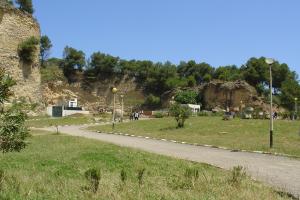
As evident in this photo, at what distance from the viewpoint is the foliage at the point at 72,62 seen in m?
66.4

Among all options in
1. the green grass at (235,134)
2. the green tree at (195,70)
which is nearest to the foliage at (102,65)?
the green tree at (195,70)

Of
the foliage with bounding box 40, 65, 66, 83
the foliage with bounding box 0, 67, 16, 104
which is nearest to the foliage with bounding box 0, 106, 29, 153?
the foliage with bounding box 0, 67, 16, 104

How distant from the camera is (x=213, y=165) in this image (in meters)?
12.1

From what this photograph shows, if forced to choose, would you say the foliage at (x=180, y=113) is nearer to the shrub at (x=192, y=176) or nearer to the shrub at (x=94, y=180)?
the shrub at (x=192, y=176)

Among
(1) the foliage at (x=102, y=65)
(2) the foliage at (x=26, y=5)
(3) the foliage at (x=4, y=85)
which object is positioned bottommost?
(3) the foliage at (x=4, y=85)

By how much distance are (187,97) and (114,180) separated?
49959 millimetres

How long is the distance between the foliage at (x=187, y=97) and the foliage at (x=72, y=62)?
15.4 metres

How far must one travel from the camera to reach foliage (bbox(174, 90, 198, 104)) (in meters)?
57.4

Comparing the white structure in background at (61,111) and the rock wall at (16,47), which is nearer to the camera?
the rock wall at (16,47)

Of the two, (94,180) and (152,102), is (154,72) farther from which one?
(94,180)

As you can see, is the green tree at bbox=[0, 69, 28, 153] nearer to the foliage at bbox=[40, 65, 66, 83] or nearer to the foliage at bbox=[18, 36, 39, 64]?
the foliage at bbox=[18, 36, 39, 64]

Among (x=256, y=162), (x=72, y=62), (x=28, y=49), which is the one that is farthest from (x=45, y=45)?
(x=256, y=162)

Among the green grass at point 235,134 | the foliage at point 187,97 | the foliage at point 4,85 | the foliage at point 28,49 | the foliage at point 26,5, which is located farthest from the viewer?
the foliage at point 187,97

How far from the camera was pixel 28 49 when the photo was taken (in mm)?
40375
